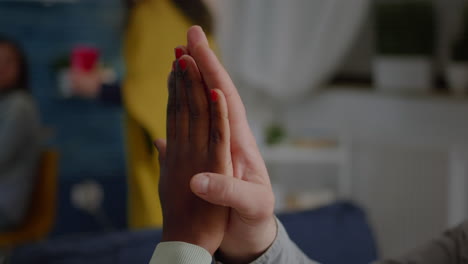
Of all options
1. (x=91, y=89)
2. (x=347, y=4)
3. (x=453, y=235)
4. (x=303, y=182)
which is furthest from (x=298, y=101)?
(x=453, y=235)

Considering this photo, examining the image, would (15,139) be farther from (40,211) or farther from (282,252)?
(282,252)

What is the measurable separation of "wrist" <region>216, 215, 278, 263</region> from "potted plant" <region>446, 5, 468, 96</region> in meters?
1.23

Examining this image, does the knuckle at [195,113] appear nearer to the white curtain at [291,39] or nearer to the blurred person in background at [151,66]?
the blurred person in background at [151,66]

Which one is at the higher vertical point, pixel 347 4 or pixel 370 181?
pixel 347 4

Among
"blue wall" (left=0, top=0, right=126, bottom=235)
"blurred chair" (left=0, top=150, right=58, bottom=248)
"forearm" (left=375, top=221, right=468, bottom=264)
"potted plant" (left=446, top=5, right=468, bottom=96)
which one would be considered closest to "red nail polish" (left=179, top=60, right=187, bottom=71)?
"forearm" (left=375, top=221, right=468, bottom=264)

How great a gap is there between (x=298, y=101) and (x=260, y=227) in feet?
5.32

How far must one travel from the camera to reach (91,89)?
2.17 m

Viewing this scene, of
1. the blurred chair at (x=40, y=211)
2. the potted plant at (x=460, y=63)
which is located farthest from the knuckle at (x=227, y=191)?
the blurred chair at (x=40, y=211)

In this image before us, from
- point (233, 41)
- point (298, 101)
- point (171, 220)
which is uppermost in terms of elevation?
point (171, 220)

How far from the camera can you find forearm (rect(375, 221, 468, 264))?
1.09 feet

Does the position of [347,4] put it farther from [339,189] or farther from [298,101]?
[339,189]

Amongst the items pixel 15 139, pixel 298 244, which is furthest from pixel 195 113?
pixel 15 139

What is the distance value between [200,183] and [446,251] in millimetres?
179

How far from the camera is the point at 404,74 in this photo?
1.54 metres
